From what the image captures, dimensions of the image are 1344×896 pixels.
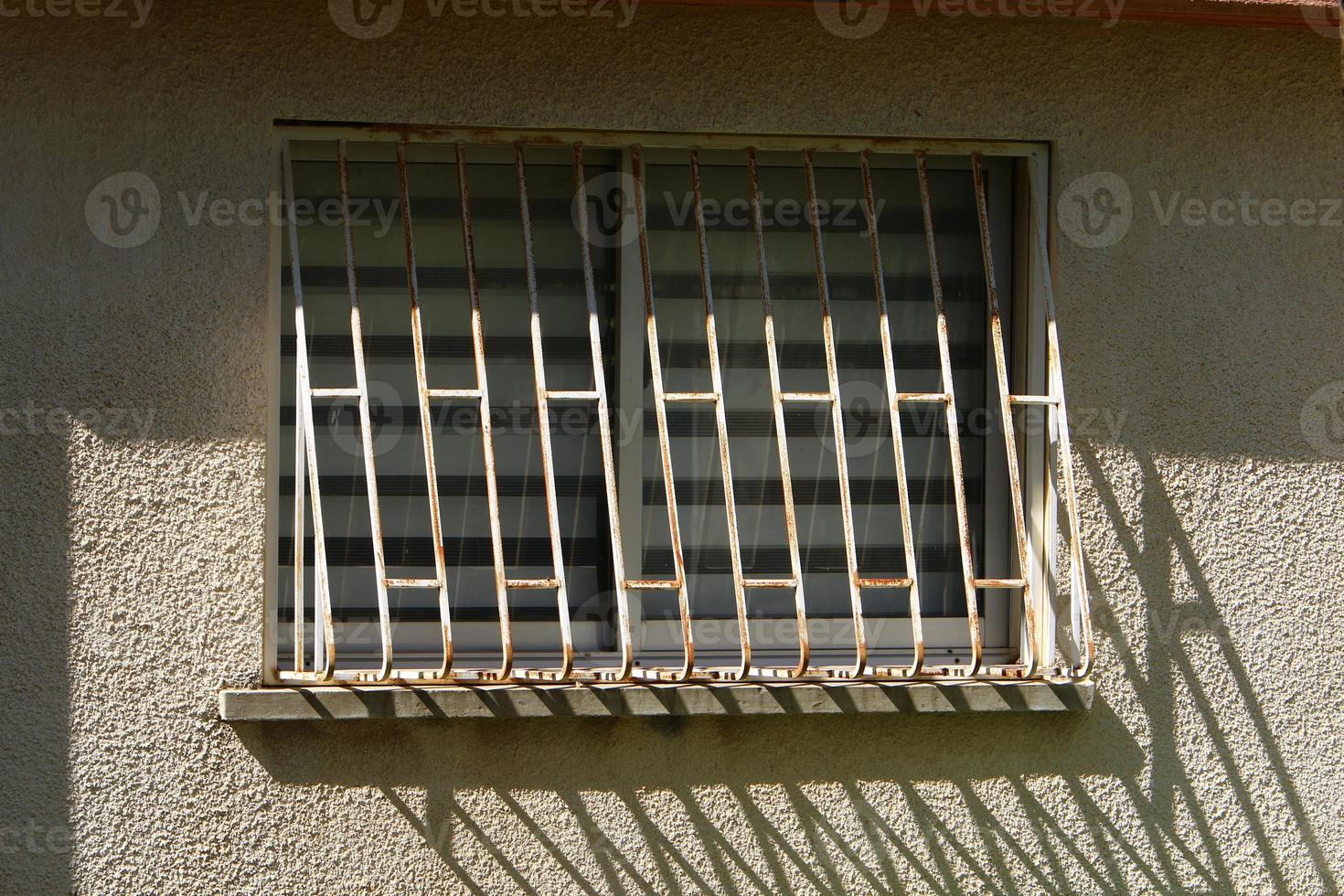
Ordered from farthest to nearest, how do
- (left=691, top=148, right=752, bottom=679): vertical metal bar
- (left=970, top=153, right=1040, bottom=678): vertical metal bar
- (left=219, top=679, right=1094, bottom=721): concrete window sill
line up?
(left=970, top=153, right=1040, bottom=678): vertical metal bar → (left=691, top=148, right=752, bottom=679): vertical metal bar → (left=219, top=679, right=1094, bottom=721): concrete window sill

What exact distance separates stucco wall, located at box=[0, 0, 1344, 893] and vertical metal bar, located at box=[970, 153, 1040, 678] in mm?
173

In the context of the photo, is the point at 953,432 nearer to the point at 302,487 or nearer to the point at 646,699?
the point at 646,699

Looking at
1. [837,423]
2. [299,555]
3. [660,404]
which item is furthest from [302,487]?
[837,423]

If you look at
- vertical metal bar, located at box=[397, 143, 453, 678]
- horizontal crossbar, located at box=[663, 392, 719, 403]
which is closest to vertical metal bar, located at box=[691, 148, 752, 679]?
horizontal crossbar, located at box=[663, 392, 719, 403]

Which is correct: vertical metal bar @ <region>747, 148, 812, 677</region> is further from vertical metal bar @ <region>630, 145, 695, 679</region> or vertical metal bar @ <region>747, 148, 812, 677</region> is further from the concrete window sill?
vertical metal bar @ <region>630, 145, 695, 679</region>

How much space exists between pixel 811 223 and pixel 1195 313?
3.78 feet

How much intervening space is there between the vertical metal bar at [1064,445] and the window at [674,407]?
0.04 feet

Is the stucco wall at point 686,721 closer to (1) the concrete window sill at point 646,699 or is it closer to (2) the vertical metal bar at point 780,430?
(1) the concrete window sill at point 646,699

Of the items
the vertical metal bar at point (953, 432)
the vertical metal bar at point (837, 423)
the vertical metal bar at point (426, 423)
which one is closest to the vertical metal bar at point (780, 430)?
the vertical metal bar at point (837, 423)

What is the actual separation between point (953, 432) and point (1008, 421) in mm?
156

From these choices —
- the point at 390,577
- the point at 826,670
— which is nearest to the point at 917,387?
the point at 826,670

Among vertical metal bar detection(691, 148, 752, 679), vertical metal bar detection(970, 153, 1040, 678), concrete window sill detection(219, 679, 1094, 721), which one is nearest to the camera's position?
concrete window sill detection(219, 679, 1094, 721)

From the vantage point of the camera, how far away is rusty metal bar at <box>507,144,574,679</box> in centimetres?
347

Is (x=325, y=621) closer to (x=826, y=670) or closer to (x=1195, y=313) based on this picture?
(x=826, y=670)
